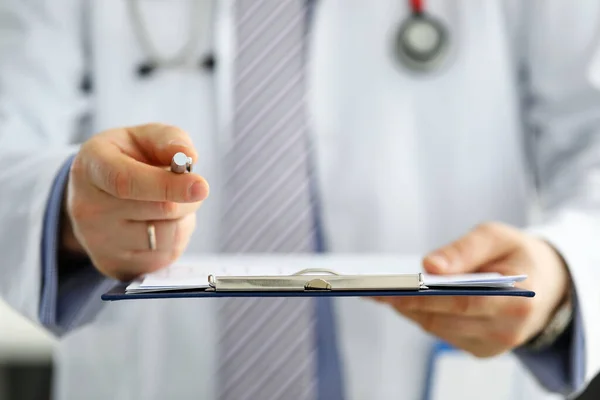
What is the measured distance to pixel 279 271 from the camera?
484mm

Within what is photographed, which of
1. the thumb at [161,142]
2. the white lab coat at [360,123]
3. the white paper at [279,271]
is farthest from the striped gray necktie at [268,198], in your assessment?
the thumb at [161,142]

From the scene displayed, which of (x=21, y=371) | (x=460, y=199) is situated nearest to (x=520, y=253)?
(x=460, y=199)

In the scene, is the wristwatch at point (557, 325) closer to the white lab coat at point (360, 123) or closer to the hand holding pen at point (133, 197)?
the white lab coat at point (360, 123)

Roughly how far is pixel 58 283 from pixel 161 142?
0.64ft

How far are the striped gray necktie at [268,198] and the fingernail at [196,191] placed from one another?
1.02 ft

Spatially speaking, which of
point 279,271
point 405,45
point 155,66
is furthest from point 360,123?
point 279,271

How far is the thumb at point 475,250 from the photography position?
0.57 m

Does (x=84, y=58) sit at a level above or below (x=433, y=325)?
above

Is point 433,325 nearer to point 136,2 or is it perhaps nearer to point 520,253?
point 520,253

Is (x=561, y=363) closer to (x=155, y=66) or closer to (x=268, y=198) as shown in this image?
(x=268, y=198)

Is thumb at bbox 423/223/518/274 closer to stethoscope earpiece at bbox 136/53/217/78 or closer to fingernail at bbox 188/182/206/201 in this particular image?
fingernail at bbox 188/182/206/201

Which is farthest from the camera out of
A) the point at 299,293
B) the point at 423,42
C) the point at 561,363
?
the point at 423,42

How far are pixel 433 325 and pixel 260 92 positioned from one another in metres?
0.31

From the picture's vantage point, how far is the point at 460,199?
82 centimetres
